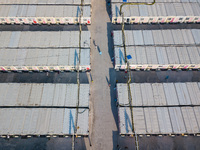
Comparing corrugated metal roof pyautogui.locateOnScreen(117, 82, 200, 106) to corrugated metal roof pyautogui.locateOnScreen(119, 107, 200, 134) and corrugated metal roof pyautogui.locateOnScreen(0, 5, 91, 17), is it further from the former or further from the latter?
corrugated metal roof pyautogui.locateOnScreen(0, 5, 91, 17)

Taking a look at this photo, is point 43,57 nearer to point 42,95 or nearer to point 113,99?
point 42,95

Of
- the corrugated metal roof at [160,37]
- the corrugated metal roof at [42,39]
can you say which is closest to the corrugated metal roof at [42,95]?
the corrugated metal roof at [42,39]

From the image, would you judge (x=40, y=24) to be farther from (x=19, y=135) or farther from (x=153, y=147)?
(x=153, y=147)

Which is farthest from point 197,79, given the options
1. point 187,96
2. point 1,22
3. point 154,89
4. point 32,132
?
point 1,22

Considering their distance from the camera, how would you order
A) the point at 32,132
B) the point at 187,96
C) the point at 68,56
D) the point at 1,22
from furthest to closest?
the point at 1,22
the point at 68,56
the point at 187,96
the point at 32,132

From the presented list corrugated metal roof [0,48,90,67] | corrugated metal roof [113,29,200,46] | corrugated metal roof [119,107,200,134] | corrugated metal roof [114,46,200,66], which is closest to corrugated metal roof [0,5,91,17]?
corrugated metal roof [0,48,90,67]

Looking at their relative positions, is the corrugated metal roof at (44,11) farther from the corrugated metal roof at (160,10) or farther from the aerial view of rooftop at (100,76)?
the corrugated metal roof at (160,10)

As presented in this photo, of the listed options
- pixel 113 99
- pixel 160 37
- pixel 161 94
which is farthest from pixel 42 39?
pixel 161 94
